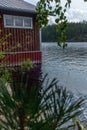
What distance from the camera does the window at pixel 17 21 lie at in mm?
20547

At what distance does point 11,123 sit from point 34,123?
93 millimetres

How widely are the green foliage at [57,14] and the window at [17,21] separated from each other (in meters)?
18.2

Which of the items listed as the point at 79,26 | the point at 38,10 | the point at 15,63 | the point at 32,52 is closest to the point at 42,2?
the point at 38,10

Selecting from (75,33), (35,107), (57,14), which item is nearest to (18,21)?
(57,14)

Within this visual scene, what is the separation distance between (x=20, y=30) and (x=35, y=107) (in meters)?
20.2

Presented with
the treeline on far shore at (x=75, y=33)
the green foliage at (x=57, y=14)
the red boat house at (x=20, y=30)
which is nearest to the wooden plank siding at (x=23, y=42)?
the red boat house at (x=20, y=30)

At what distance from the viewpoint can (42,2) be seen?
7.41 feet

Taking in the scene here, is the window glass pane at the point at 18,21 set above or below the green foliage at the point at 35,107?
above

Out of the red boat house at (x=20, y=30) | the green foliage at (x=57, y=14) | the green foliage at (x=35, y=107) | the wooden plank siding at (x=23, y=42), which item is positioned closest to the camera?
the green foliage at (x=35, y=107)

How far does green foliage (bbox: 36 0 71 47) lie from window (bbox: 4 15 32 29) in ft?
59.8

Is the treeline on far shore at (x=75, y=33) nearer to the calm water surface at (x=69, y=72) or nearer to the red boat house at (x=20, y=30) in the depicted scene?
the calm water surface at (x=69, y=72)

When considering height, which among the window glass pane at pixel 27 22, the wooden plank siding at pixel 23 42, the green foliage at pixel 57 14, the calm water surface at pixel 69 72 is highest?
the window glass pane at pixel 27 22

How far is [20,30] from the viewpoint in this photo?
21.1m

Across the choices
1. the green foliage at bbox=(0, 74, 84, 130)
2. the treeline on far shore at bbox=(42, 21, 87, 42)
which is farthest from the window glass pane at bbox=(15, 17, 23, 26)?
the treeline on far shore at bbox=(42, 21, 87, 42)
